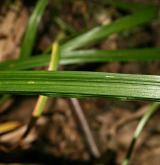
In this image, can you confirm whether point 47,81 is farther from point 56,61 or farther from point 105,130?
point 105,130

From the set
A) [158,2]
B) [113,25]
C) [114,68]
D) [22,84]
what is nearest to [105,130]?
[114,68]

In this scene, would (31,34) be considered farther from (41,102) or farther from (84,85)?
(84,85)

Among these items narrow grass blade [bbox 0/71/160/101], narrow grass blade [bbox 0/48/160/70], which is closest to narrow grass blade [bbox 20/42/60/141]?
narrow grass blade [bbox 0/48/160/70]

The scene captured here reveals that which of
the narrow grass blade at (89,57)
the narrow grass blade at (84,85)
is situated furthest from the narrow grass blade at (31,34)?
the narrow grass blade at (84,85)

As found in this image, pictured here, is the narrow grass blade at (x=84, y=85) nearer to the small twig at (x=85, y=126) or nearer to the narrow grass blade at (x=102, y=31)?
the narrow grass blade at (x=102, y=31)

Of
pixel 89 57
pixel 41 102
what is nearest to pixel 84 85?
pixel 41 102

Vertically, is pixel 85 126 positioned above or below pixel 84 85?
above
